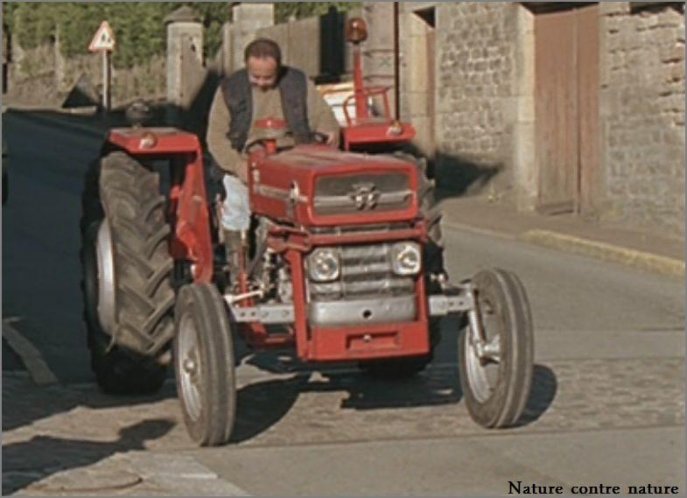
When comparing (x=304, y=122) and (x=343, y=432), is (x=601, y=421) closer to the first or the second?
(x=343, y=432)

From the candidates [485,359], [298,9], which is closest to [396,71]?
[298,9]

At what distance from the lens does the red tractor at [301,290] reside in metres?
9.63

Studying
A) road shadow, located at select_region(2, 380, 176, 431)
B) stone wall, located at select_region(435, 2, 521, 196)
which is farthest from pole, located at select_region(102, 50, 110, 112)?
road shadow, located at select_region(2, 380, 176, 431)

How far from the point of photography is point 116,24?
4681 centimetres

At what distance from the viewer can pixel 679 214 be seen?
20234 mm

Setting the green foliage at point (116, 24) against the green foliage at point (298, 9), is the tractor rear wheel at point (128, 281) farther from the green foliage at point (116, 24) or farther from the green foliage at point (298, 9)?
the green foliage at point (116, 24)

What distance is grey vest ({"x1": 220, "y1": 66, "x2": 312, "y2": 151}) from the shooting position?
1067 centimetres

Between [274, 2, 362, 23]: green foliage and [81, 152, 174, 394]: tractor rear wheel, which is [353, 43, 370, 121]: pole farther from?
[274, 2, 362, 23]: green foliage

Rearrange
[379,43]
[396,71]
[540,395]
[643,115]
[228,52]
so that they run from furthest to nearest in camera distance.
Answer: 1. [228,52]
2. [396,71]
3. [379,43]
4. [643,115]
5. [540,395]

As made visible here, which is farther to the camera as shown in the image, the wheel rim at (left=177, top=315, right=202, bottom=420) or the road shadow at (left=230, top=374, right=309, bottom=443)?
the road shadow at (left=230, top=374, right=309, bottom=443)

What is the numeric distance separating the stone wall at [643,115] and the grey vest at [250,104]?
997cm

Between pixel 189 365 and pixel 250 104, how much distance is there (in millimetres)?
1621

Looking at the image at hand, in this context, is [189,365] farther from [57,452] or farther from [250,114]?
[250,114]

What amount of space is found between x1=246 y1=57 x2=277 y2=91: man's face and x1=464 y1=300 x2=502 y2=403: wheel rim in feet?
5.65
